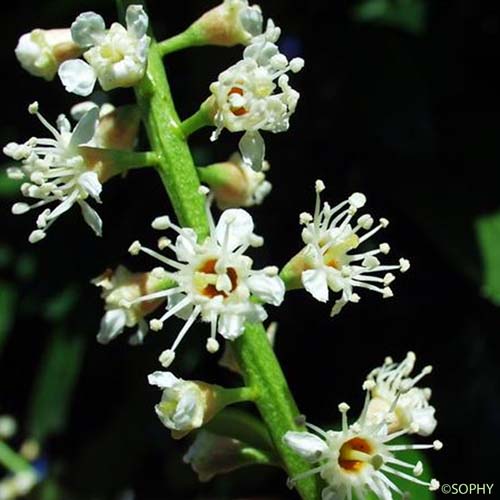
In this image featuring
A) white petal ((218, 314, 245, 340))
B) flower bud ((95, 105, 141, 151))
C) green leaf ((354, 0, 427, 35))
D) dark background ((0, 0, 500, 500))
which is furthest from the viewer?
green leaf ((354, 0, 427, 35))

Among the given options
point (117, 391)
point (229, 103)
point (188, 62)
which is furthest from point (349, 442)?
point (117, 391)

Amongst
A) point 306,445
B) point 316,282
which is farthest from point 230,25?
point 306,445

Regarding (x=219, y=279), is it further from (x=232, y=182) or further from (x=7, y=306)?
(x=7, y=306)

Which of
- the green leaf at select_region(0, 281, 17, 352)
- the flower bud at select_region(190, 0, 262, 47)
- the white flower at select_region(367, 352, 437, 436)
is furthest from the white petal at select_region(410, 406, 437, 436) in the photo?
the green leaf at select_region(0, 281, 17, 352)

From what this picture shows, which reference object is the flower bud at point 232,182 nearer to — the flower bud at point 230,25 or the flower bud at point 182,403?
the flower bud at point 230,25

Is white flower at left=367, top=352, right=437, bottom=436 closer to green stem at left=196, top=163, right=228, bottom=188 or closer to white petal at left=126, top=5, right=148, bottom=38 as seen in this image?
green stem at left=196, top=163, right=228, bottom=188

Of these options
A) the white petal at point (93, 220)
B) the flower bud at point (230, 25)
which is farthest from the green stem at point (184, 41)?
the white petal at point (93, 220)

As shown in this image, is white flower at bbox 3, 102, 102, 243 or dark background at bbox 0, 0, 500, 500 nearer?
white flower at bbox 3, 102, 102, 243
